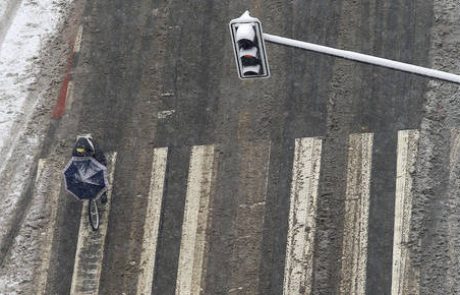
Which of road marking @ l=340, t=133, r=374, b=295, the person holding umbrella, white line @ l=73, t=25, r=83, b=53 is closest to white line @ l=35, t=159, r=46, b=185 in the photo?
the person holding umbrella

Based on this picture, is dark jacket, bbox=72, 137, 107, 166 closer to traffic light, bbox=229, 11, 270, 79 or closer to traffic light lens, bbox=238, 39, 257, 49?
traffic light, bbox=229, 11, 270, 79

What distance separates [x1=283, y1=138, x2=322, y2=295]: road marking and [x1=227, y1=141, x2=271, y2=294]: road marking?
1.75 feet

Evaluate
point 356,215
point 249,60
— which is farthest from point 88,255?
point 249,60

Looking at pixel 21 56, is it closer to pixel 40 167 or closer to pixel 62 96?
pixel 62 96

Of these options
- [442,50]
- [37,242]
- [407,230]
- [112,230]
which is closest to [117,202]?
[112,230]

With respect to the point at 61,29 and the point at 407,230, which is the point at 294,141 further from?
the point at 61,29

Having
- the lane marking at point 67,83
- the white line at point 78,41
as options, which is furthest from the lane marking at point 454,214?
the white line at point 78,41

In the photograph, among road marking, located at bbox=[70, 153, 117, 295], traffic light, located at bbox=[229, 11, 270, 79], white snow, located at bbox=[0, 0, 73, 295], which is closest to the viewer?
traffic light, located at bbox=[229, 11, 270, 79]

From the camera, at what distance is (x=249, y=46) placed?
11438 millimetres

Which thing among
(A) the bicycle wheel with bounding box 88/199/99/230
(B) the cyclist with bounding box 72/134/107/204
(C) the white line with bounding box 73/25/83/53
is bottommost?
(A) the bicycle wheel with bounding box 88/199/99/230

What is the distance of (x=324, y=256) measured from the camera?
14.9 metres

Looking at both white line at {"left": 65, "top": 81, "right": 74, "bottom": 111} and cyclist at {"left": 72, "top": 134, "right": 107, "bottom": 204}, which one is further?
white line at {"left": 65, "top": 81, "right": 74, "bottom": 111}

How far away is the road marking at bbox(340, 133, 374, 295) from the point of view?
47.9ft

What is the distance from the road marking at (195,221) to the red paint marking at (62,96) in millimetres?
3164
